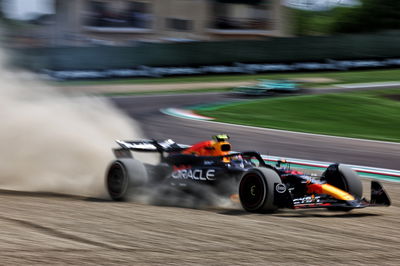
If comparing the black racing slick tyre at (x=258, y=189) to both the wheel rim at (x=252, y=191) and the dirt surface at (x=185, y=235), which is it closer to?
the wheel rim at (x=252, y=191)

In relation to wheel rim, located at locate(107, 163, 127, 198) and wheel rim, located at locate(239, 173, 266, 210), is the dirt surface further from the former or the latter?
wheel rim, located at locate(107, 163, 127, 198)

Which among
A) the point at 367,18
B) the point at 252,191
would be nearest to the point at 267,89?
the point at 252,191

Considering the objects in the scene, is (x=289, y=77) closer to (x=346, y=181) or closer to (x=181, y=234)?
(x=346, y=181)

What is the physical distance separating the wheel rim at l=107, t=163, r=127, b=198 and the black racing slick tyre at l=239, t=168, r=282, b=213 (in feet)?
5.79

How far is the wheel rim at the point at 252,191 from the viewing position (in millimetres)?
7855

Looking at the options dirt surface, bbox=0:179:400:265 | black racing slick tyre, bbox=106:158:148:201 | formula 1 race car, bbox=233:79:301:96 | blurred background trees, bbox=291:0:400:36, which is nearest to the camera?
dirt surface, bbox=0:179:400:265

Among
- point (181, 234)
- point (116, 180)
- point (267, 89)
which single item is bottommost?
point (267, 89)

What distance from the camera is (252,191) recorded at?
802cm

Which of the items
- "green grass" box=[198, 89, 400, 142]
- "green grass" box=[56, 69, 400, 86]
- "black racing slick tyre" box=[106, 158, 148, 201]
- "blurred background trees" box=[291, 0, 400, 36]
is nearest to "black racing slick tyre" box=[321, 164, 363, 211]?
"black racing slick tyre" box=[106, 158, 148, 201]

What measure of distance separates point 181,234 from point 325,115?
1430 cm

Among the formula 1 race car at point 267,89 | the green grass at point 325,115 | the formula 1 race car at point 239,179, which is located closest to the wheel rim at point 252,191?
the formula 1 race car at point 239,179

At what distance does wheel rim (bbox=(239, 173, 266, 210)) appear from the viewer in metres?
7.86

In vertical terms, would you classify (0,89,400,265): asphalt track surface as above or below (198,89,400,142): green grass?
above

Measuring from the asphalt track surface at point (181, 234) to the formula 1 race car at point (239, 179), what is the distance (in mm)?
197
